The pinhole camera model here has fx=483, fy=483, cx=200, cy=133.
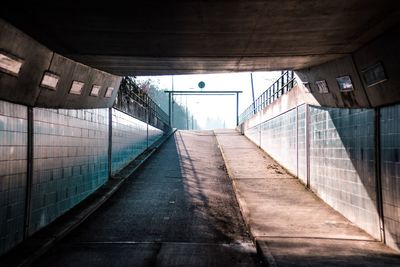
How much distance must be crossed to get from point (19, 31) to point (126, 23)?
72.3 inches

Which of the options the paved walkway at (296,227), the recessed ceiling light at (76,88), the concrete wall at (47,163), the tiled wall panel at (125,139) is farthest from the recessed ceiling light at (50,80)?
the tiled wall panel at (125,139)

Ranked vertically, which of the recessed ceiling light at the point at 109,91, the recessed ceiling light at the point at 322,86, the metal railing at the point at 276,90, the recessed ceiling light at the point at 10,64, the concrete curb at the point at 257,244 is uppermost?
the metal railing at the point at 276,90

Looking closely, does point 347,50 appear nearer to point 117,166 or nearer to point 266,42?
point 266,42

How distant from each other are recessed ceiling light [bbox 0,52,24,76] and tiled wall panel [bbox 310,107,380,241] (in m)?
7.05

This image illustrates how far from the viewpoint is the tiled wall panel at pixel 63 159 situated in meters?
10.3

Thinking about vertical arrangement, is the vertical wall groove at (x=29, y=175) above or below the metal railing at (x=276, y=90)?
below

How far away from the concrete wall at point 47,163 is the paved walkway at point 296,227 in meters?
4.63

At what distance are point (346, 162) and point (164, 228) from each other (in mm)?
4692

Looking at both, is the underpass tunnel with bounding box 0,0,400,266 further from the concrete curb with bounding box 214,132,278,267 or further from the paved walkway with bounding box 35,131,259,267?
the concrete curb with bounding box 214,132,278,267

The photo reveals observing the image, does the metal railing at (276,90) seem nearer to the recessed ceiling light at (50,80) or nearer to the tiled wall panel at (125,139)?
the tiled wall panel at (125,139)

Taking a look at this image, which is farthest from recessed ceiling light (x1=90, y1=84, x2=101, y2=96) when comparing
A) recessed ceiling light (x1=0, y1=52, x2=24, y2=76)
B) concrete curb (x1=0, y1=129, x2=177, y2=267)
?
recessed ceiling light (x1=0, y1=52, x2=24, y2=76)

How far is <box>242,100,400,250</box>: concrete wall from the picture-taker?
916 centimetres

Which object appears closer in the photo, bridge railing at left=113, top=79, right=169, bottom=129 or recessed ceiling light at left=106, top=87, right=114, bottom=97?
recessed ceiling light at left=106, top=87, right=114, bottom=97

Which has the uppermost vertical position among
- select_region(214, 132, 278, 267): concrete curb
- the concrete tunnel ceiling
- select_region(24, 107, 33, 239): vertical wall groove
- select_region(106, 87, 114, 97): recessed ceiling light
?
the concrete tunnel ceiling
